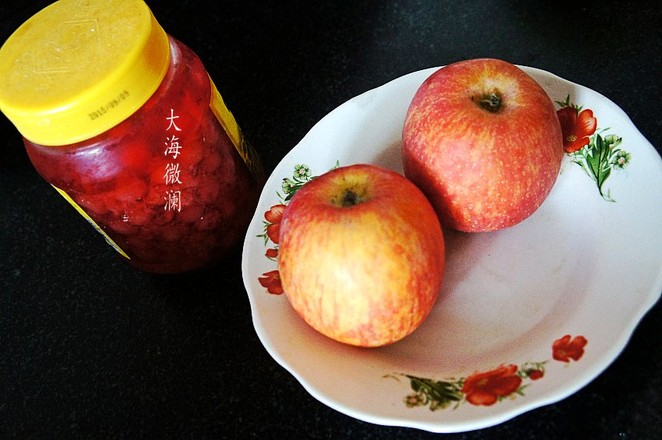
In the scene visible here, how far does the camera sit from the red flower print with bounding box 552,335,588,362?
1.65 ft

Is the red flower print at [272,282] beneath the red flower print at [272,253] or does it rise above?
beneath

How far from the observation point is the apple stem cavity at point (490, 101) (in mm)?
579

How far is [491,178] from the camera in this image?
569 millimetres

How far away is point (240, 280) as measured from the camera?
0.71m

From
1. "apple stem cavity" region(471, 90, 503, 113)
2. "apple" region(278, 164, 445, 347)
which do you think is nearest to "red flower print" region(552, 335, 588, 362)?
"apple" region(278, 164, 445, 347)

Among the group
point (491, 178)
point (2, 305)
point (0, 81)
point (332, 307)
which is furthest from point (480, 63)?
point (2, 305)

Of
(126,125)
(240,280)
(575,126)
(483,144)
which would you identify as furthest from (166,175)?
(575,126)

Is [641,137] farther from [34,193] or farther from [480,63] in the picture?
[34,193]

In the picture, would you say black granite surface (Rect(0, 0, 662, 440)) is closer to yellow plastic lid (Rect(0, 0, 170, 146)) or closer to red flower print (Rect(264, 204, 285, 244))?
red flower print (Rect(264, 204, 285, 244))

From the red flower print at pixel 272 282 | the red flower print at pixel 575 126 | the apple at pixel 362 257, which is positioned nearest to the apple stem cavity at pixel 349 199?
the apple at pixel 362 257

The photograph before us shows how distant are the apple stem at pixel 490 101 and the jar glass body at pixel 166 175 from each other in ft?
0.85

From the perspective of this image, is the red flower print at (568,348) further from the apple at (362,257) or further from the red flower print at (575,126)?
the red flower print at (575,126)

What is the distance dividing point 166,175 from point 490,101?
32 cm

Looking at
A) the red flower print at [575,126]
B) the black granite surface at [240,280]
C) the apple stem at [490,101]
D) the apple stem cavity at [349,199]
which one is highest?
the apple stem at [490,101]
